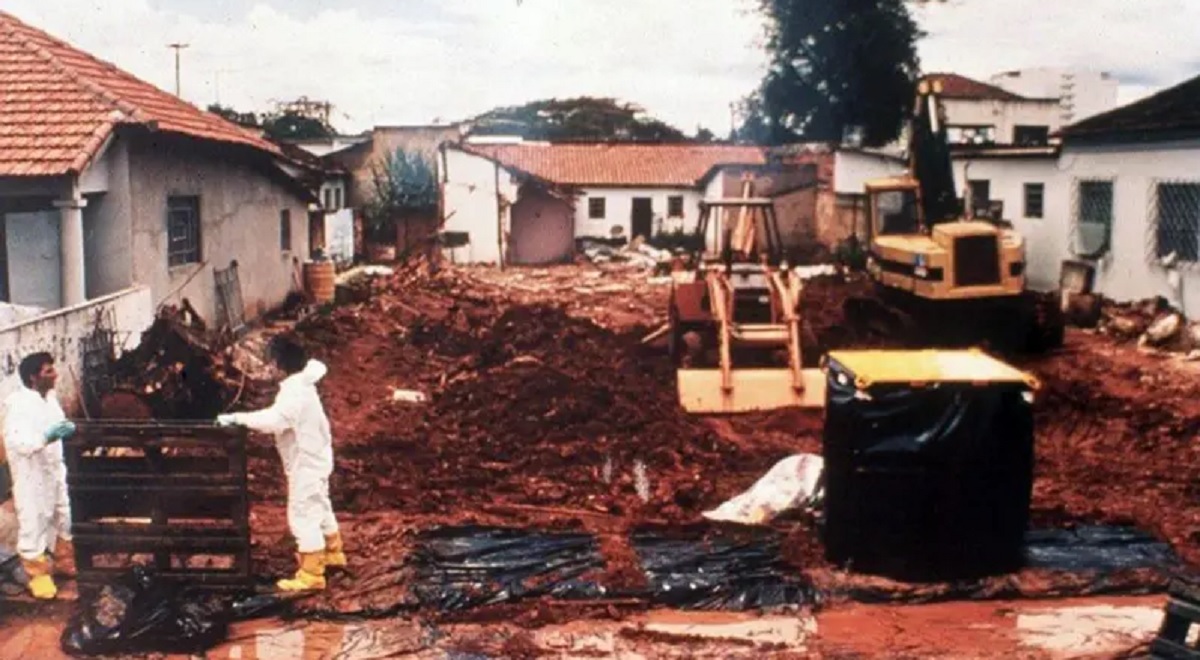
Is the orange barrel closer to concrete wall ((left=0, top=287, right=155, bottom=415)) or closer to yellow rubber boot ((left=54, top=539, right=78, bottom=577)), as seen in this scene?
concrete wall ((left=0, top=287, right=155, bottom=415))

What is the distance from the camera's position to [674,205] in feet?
125

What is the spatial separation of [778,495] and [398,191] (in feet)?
84.5

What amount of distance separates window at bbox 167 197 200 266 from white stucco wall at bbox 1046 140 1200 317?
13.5 metres

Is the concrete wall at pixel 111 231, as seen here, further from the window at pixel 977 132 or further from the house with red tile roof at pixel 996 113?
the house with red tile roof at pixel 996 113

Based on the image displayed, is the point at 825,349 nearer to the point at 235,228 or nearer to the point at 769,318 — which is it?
the point at 769,318

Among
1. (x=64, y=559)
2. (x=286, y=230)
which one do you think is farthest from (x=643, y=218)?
(x=64, y=559)

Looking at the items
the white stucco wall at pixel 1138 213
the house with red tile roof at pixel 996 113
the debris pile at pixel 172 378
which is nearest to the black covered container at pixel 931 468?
the debris pile at pixel 172 378

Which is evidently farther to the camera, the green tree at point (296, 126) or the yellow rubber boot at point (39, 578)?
the green tree at point (296, 126)

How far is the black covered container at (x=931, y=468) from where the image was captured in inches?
274

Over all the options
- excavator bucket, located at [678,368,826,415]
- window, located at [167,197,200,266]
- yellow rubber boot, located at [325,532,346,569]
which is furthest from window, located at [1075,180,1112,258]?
yellow rubber boot, located at [325,532,346,569]

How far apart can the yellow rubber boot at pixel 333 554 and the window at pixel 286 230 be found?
12852 millimetres

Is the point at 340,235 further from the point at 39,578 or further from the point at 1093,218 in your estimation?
the point at 39,578

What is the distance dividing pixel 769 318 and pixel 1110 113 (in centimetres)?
899

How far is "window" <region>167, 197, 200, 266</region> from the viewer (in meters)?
13.8
